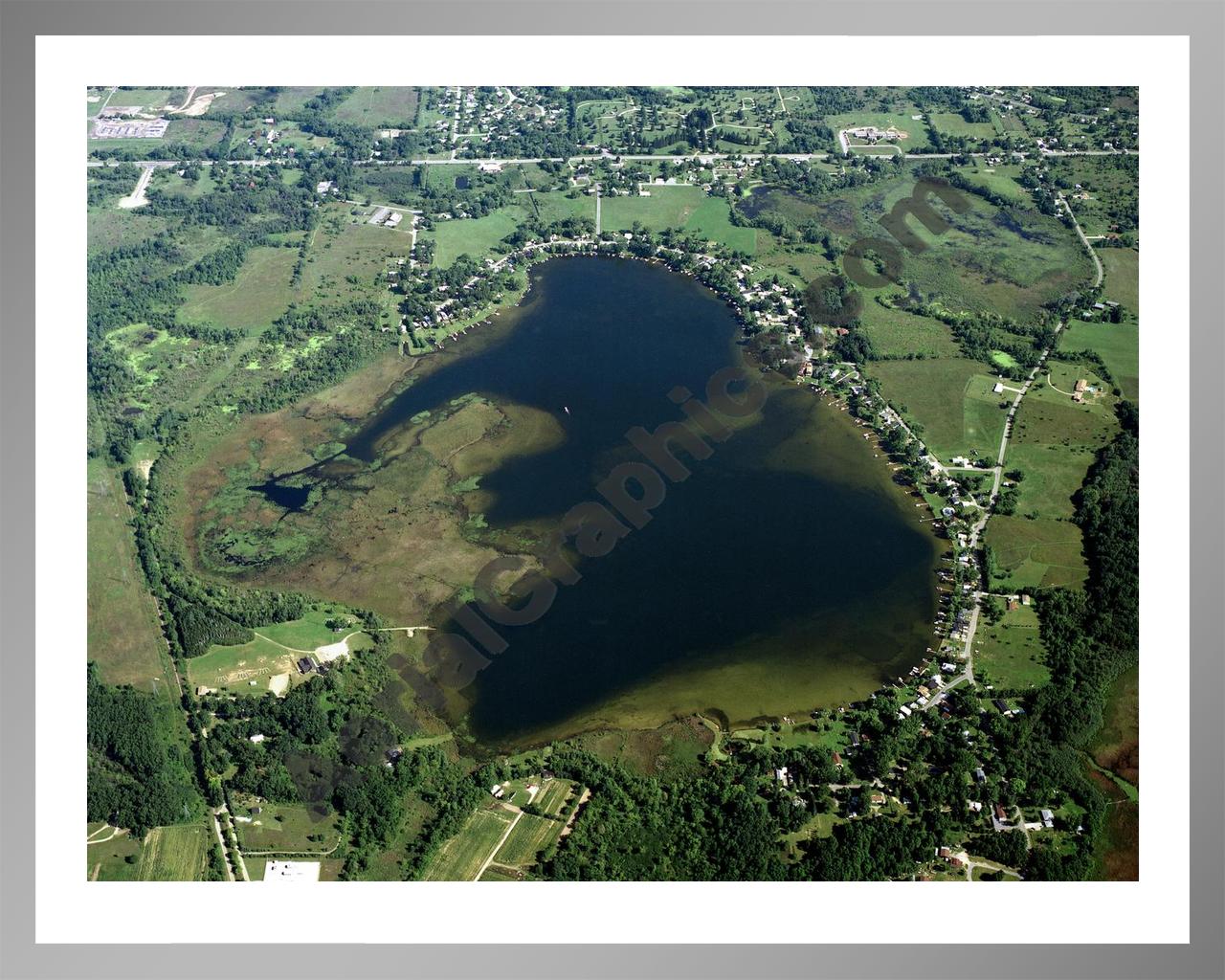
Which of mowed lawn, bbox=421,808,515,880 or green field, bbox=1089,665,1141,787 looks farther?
green field, bbox=1089,665,1141,787

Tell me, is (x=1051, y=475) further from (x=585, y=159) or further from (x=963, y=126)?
(x=585, y=159)

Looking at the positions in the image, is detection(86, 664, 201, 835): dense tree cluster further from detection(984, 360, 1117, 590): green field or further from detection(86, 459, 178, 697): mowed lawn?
detection(984, 360, 1117, 590): green field

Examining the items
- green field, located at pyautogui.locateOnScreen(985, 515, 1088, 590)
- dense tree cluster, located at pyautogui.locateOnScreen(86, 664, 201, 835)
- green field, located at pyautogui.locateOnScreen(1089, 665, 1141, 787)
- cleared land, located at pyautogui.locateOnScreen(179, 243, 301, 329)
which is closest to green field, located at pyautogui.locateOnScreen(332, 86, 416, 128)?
cleared land, located at pyautogui.locateOnScreen(179, 243, 301, 329)

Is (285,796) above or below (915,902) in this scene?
below

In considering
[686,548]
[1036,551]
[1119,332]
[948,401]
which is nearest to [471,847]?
[686,548]
